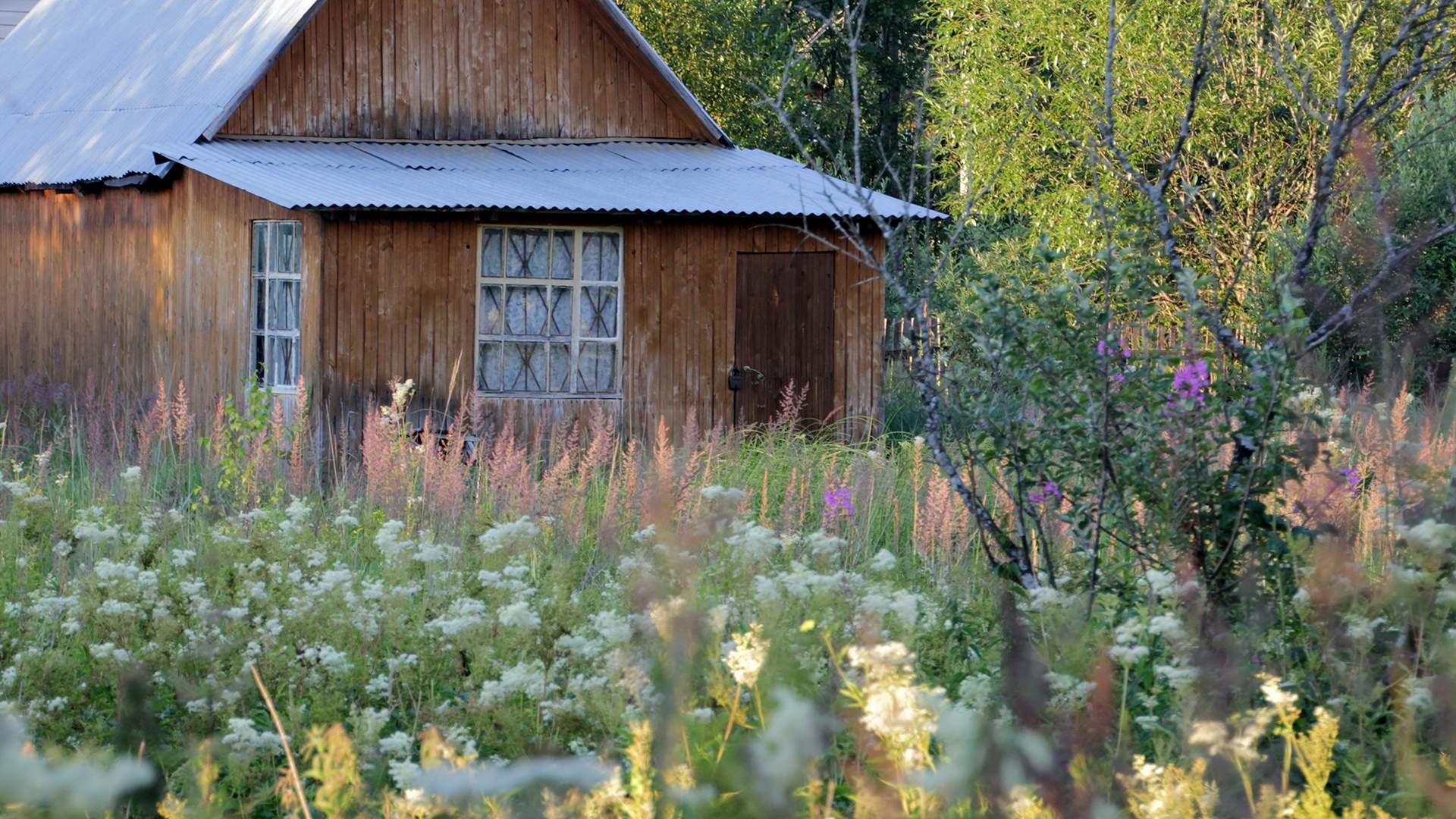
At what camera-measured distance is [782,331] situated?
13.8 meters

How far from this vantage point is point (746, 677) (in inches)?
118

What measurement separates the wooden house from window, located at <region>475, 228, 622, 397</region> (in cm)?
2

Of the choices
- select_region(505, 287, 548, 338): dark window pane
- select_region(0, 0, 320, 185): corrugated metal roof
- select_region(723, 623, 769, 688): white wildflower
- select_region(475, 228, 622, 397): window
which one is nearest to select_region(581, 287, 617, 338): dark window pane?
select_region(475, 228, 622, 397): window

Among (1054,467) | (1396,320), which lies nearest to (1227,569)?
(1054,467)

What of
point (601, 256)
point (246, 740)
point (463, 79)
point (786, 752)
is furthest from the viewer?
point (463, 79)

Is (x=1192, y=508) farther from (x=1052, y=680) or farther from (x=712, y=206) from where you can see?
(x=712, y=206)

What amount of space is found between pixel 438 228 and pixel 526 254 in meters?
0.77

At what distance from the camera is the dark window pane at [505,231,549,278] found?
13.0 metres

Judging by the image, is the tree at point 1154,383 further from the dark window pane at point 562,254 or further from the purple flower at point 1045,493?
the dark window pane at point 562,254

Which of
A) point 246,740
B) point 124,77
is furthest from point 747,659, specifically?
point 124,77

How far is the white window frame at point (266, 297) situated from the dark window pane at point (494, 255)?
1.45 m

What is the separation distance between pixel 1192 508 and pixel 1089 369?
50 centimetres

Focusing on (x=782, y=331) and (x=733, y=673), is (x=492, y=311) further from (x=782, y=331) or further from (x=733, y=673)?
(x=733, y=673)

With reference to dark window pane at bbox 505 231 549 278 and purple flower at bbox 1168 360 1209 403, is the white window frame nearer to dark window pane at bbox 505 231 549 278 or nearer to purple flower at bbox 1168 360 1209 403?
dark window pane at bbox 505 231 549 278
